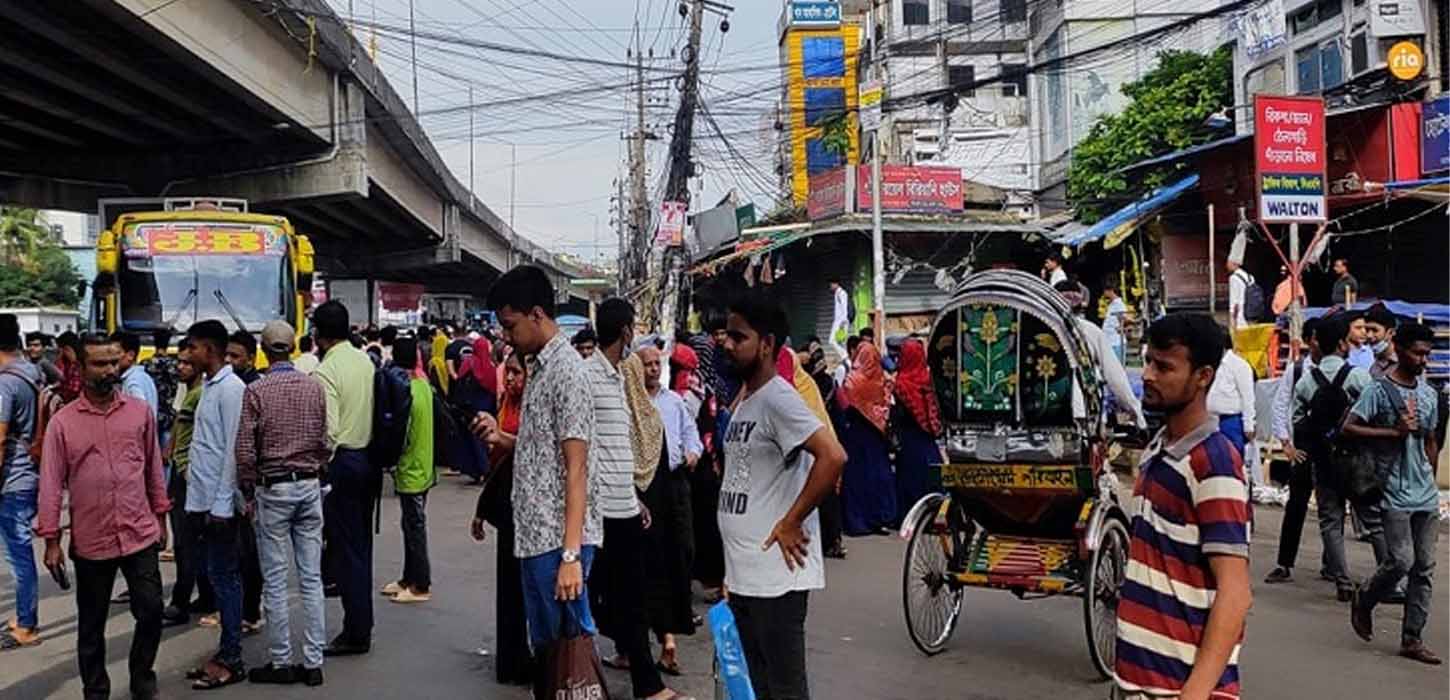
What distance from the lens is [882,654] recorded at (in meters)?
7.19

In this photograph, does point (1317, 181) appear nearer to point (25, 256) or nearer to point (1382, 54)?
point (1382, 54)

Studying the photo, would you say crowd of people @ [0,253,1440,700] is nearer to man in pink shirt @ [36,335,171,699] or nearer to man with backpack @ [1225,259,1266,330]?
man in pink shirt @ [36,335,171,699]

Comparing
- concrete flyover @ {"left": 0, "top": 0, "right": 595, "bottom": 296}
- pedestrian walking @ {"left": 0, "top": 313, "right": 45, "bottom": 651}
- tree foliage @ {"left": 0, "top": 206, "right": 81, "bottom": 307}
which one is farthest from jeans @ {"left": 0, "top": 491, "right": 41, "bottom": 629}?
tree foliage @ {"left": 0, "top": 206, "right": 81, "bottom": 307}

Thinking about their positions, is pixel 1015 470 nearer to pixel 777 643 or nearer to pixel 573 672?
pixel 777 643

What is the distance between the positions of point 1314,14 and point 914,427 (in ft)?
50.6

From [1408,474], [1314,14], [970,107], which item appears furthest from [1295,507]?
[970,107]

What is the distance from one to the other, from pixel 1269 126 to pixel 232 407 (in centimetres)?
1097

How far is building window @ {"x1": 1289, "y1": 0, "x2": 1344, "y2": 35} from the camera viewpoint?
2168cm

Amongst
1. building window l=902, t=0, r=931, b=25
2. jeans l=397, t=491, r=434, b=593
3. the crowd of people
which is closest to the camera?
the crowd of people

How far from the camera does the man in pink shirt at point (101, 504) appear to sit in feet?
18.9

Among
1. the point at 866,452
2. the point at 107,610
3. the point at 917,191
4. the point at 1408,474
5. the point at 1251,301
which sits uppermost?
the point at 917,191

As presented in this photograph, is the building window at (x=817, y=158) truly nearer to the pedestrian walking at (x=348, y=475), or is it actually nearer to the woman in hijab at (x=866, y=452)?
the woman in hijab at (x=866, y=452)

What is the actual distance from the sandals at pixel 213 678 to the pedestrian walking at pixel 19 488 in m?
1.59

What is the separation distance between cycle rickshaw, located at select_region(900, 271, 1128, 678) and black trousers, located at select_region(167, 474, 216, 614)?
14.3ft
